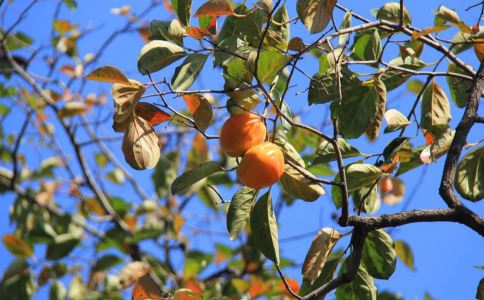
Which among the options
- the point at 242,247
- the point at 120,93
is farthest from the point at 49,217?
the point at 120,93

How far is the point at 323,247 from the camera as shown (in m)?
1.20

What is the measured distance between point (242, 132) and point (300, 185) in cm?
15

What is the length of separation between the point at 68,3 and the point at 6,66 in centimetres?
45

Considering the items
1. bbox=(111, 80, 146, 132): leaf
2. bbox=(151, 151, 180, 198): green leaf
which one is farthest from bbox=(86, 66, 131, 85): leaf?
bbox=(151, 151, 180, 198): green leaf

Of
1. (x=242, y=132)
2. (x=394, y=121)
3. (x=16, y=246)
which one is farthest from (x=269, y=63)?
(x=16, y=246)

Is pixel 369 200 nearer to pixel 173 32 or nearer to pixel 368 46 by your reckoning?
pixel 368 46

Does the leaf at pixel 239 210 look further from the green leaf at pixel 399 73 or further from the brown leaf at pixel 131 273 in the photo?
the brown leaf at pixel 131 273

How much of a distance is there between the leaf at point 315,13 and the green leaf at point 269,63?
10 cm

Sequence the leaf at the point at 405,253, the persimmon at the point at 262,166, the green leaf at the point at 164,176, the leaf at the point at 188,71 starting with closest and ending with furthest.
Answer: the persimmon at the point at 262,166
the leaf at the point at 188,71
the leaf at the point at 405,253
the green leaf at the point at 164,176

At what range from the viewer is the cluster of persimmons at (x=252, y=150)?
3.51 feet

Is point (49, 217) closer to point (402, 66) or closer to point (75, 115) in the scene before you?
point (75, 115)

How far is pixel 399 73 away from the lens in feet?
4.46

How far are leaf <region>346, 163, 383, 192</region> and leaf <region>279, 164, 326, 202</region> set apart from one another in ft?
0.28

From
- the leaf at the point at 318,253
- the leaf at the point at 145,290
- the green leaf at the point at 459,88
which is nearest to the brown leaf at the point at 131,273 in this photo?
the leaf at the point at 145,290
